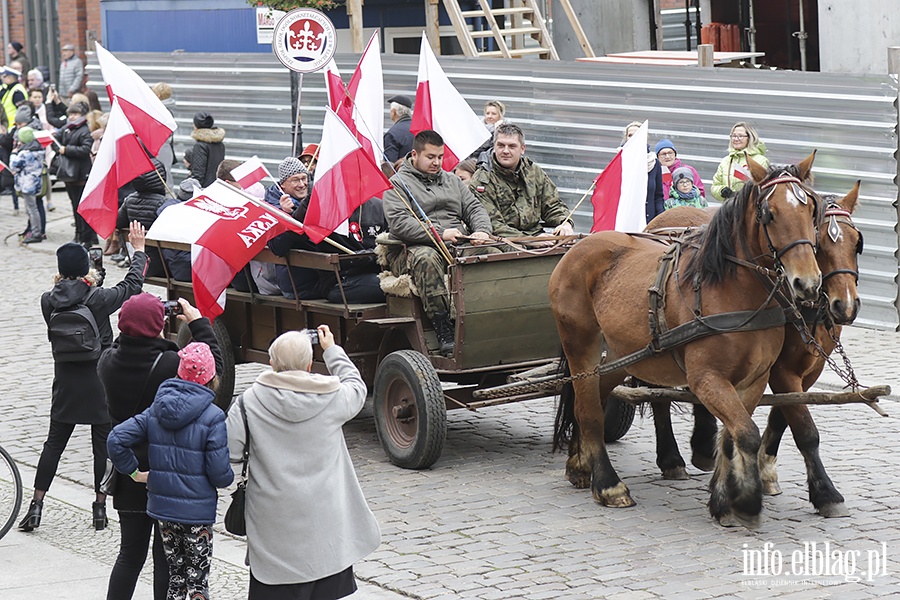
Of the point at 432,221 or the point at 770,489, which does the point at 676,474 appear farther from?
the point at 432,221

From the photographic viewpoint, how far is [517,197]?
9.65 m

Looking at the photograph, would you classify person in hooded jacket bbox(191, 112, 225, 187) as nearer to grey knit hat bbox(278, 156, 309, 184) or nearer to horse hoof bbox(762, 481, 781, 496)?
grey knit hat bbox(278, 156, 309, 184)

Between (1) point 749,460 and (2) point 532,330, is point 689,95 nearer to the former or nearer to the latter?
(2) point 532,330

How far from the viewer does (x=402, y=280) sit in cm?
871

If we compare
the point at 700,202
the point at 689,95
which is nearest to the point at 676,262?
the point at 700,202

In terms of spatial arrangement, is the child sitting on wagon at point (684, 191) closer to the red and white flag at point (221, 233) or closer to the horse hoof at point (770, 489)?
the red and white flag at point (221, 233)

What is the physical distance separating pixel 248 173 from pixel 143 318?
4.67 m

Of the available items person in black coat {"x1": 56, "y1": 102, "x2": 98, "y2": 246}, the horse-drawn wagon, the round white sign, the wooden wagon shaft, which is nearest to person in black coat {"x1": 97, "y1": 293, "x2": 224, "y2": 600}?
the horse-drawn wagon

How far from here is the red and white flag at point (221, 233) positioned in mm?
9289

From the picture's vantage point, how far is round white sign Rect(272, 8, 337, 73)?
1296 cm

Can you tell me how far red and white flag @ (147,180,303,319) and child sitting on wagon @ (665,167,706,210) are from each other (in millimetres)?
4970

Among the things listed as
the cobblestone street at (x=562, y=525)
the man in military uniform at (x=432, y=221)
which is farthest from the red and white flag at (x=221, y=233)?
the cobblestone street at (x=562, y=525)

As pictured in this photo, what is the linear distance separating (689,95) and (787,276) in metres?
7.75

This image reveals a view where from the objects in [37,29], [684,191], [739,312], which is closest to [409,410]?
[739,312]
